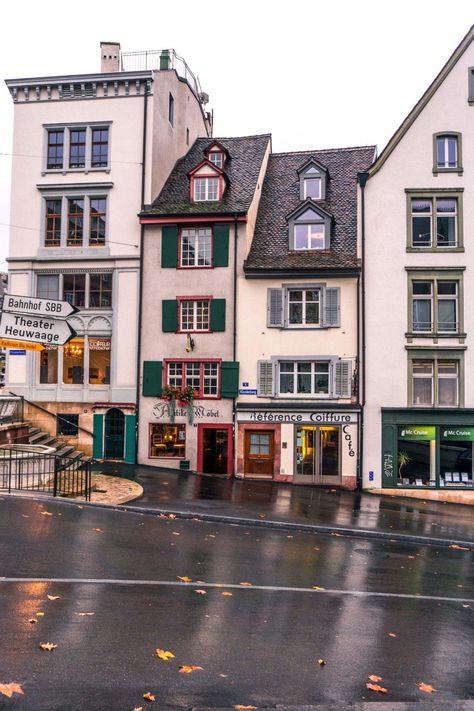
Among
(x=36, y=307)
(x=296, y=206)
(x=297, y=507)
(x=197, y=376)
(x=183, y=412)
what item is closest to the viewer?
(x=36, y=307)

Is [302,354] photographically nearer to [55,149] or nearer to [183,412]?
[183,412]

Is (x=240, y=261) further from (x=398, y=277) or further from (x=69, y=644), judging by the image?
(x=69, y=644)

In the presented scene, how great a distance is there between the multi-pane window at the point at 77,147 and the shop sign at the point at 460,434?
61.9ft

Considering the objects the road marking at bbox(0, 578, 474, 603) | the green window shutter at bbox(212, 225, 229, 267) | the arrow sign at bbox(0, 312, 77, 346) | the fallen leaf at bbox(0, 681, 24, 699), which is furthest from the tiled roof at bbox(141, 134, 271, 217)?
the fallen leaf at bbox(0, 681, 24, 699)

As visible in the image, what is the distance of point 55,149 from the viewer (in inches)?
1142

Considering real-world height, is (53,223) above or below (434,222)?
above

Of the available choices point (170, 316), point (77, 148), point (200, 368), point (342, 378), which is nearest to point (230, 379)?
point (200, 368)

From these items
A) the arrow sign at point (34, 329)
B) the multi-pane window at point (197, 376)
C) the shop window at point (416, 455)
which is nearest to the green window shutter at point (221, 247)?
the multi-pane window at point (197, 376)

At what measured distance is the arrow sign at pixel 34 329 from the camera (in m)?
13.4

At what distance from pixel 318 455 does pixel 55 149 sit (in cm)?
1822

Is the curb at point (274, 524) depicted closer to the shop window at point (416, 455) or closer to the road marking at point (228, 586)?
the road marking at point (228, 586)

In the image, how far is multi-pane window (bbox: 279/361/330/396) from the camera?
1033 inches

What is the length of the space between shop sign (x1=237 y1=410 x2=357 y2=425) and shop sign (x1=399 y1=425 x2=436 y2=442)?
2.02 metres

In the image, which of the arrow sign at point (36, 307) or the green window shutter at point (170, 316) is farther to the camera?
the green window shutter at point (170, 316)
